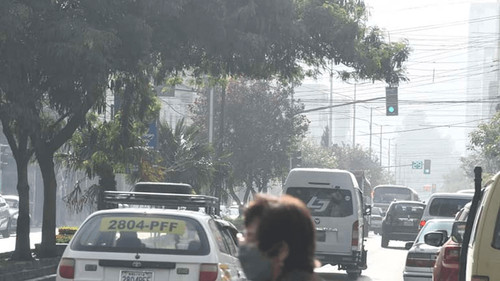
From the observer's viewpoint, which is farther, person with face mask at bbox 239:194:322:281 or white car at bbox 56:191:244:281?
white car at bbox 56:191:244:281

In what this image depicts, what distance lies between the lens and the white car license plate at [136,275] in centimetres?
1229

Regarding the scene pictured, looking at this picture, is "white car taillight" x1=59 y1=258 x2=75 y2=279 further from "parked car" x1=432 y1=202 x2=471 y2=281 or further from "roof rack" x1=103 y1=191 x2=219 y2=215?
"parked car" x1=432 y1=202 x2=471 y2=281

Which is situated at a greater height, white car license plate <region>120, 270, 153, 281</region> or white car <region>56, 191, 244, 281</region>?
white car <region>56, 191, 244, 281</region>

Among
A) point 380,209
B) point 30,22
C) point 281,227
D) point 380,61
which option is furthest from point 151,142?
point 380,209

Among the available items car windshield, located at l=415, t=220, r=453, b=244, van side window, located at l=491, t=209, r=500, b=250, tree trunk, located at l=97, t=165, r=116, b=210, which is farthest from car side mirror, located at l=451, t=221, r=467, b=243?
tree trunk, located at l=97, t=165, r=116, b=210

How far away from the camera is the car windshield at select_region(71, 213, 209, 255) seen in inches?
488

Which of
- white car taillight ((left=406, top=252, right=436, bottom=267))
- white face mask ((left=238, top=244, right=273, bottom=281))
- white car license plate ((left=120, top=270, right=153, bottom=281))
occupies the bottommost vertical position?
white car taillight ((left=406, top=252, right=436, bottom=267))

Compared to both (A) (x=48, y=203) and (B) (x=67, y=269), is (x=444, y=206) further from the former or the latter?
(B) (x=67, y=269)

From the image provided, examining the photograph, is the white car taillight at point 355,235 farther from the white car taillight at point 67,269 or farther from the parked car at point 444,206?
the white car taillight at point 67,269

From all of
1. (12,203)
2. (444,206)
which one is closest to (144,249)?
(444,206)

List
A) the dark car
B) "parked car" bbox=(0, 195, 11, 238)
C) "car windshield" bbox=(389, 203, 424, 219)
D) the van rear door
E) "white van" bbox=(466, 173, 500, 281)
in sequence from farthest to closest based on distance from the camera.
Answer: "parked car" bbox=(0, 195, 11, 238) < "car windshield" bbox=(389, 203, 424, 219) < the dark car < the van rear door < "white van" bbox=(466, 173, 500, 281)

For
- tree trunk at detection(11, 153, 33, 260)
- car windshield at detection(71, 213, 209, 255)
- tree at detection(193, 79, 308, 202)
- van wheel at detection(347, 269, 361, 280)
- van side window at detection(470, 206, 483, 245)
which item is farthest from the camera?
tree at detection(193, 79, 308, 202)

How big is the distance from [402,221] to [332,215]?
1842 centimetres

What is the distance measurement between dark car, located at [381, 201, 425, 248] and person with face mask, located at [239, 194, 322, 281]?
39.2 meters
